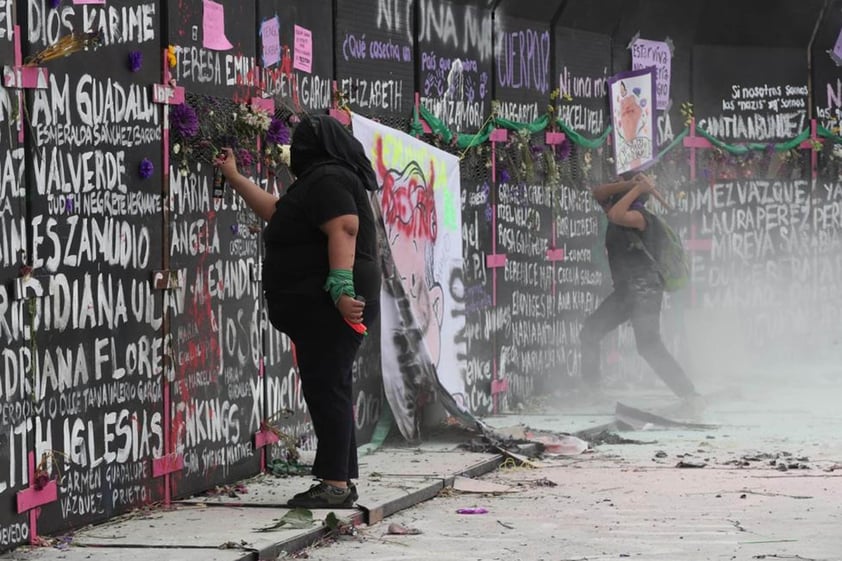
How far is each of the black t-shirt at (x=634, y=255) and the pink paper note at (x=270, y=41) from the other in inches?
186

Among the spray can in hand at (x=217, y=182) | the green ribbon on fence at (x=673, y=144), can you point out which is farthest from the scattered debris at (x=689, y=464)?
the green ribbon on fence at (x=673, y=144)

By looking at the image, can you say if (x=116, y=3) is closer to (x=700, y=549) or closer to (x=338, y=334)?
(x=338, y=334)

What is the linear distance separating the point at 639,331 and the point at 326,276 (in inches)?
224

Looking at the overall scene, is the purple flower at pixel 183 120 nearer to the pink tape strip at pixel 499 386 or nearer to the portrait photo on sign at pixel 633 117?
the pink tape strip at pixel 499 386

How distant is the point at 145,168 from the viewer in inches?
297

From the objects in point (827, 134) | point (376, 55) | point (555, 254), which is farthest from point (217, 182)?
point (827, 134)

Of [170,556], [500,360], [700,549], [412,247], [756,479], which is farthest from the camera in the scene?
[500,360]

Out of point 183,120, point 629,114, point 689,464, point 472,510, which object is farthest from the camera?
point 629,114

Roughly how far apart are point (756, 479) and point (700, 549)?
7.39ft

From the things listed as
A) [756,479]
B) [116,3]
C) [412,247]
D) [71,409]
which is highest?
[116,3]

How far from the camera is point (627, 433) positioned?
11211 millimetres

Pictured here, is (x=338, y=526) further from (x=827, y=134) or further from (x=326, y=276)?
(x=827, y=134)

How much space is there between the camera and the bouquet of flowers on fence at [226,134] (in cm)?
788

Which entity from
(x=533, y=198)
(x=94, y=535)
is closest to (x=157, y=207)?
(x=94, y=535)
